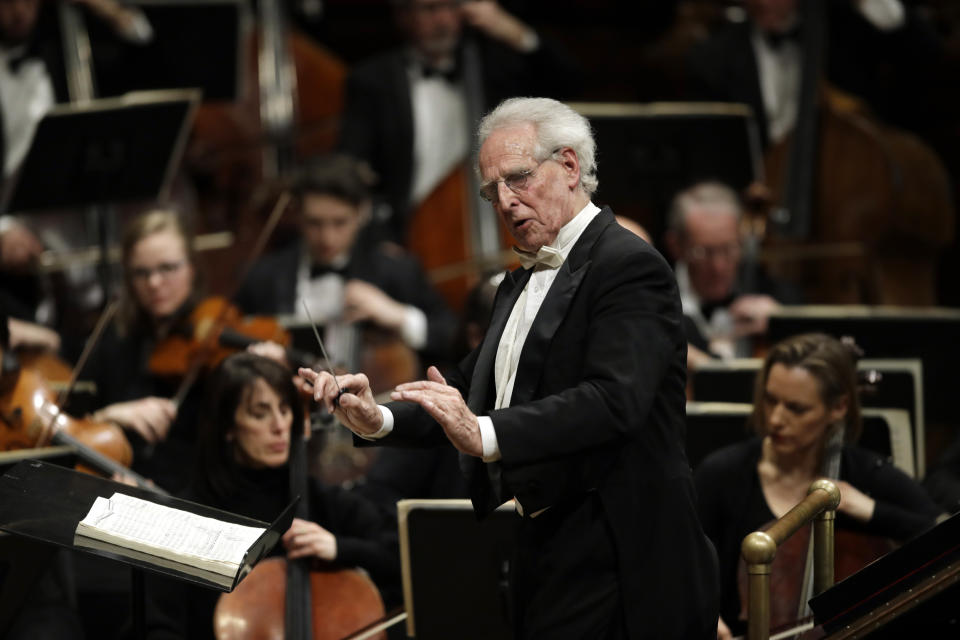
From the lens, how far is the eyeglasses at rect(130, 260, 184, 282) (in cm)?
420

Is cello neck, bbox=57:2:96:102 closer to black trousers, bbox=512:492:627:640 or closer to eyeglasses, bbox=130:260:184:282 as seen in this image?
eyeglasses, bbox=130:260:184:282

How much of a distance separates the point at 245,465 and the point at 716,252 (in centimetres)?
209

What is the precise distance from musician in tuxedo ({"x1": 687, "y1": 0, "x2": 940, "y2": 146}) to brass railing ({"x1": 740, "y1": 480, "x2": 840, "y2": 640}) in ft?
9.54

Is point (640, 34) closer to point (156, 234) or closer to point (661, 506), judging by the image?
point (156, 234)

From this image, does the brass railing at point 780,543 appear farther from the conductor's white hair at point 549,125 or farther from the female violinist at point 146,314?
the female violinist at point 146,314

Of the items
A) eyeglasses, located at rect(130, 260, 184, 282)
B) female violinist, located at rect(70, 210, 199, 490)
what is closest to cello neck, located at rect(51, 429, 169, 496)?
female violinist, located at rect(70, 210, 199, 490)

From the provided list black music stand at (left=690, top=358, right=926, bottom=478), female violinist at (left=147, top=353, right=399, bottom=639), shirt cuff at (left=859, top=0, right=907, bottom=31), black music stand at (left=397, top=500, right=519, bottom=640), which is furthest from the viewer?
shirt cuff at (left=859, top=0, right=907, bottom=31)

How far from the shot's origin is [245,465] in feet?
10.5

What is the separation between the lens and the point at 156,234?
14.0 feet

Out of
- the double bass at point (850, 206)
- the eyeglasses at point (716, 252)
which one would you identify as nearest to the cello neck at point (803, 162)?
the double bass at point (850, 206)

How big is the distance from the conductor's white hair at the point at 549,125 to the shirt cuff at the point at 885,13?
132 inches

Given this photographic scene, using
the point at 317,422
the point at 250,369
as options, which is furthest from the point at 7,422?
the point at 317,422

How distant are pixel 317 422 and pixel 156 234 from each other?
1519 mm

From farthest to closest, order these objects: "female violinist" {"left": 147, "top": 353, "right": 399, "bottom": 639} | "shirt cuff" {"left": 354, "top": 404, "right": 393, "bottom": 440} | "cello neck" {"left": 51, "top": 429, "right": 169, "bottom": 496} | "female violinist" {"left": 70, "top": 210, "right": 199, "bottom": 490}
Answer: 1. "female violinist" {"left": 70, "top": 210, "right": 199, "bottom": 490}
2. "cello neck" {"left": 51, "top": 429, "right": 169, "bottom": 496}
3. "female violinist" {"left": 147, "top": 353, "right": 399, "bottom": 639}
4. "shirt cuff" {"left": 354, "top": 404, "right": 393, "bottom": 440}
